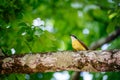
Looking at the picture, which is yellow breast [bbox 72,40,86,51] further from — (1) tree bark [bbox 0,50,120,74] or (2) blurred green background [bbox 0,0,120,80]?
(1) tree bark [bbox 0,50,120,74]

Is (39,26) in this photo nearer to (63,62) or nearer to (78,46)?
(78,46)

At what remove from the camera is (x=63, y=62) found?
169 inches

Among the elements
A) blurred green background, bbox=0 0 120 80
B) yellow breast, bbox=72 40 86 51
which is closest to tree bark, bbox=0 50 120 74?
blurred green background, bbox=0 0 120 80

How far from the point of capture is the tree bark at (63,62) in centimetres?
414

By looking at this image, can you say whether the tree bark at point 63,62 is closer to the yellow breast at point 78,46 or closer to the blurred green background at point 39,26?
the blurred green background at point 39,26

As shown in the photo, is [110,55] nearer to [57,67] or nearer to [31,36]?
[57,67]

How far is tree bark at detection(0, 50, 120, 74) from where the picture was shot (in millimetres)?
4137

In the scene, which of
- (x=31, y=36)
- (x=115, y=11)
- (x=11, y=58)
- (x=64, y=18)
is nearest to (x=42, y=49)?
(x=31, y=36)

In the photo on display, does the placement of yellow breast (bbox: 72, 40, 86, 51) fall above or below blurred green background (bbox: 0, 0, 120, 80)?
below

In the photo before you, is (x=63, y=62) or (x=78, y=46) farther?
(x=78, y=46)

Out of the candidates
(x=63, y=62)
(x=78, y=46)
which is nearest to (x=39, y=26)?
(x=78, y=46)

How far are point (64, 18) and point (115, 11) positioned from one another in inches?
182

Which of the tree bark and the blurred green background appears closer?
the tree bark

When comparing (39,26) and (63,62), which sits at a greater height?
(39,26)
